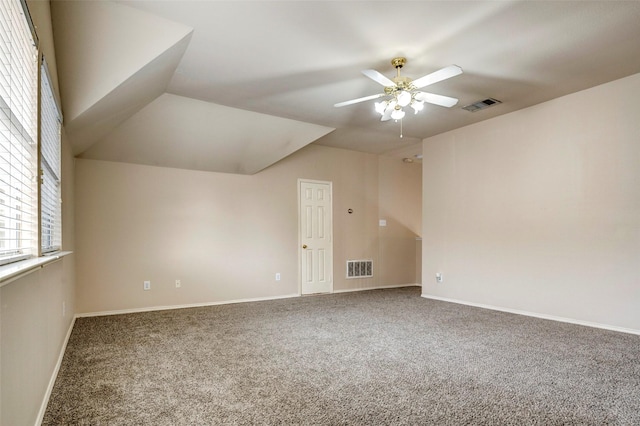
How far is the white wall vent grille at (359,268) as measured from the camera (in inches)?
256

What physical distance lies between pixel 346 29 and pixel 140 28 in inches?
62.0

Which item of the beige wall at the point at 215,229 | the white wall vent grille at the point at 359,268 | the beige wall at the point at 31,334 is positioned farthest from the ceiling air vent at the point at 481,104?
the beige wall at the point at 31,334

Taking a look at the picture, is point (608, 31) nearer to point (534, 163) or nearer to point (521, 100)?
point (521, 100)

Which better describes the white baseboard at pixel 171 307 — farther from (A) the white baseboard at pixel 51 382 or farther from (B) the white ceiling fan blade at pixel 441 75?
(B) the white ceiling fan blade at pixel 441 75

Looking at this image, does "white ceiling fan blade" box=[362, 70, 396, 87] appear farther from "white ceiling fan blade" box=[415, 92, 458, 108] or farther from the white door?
the white door

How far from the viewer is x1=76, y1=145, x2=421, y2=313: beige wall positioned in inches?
180

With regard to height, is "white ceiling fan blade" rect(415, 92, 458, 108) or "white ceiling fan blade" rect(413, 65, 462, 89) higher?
"white ceiling fan blade" rect(413, 65, 462, 89)

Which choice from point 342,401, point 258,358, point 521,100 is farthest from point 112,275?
point 521,100

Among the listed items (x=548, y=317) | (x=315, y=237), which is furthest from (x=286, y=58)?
(x=548, y=317)

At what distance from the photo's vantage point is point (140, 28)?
2607mm

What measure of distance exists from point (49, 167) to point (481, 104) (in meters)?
4.55

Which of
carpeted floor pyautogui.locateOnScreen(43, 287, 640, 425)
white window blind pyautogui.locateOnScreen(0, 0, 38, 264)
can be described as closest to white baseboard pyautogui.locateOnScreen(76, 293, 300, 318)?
carpeted floor pyautogui.locateOnScreen(43, 287, 640, 425)

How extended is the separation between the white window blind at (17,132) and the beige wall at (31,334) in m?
0.19

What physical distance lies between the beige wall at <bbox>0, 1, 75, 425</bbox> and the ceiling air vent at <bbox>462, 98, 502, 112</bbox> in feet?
14.0
